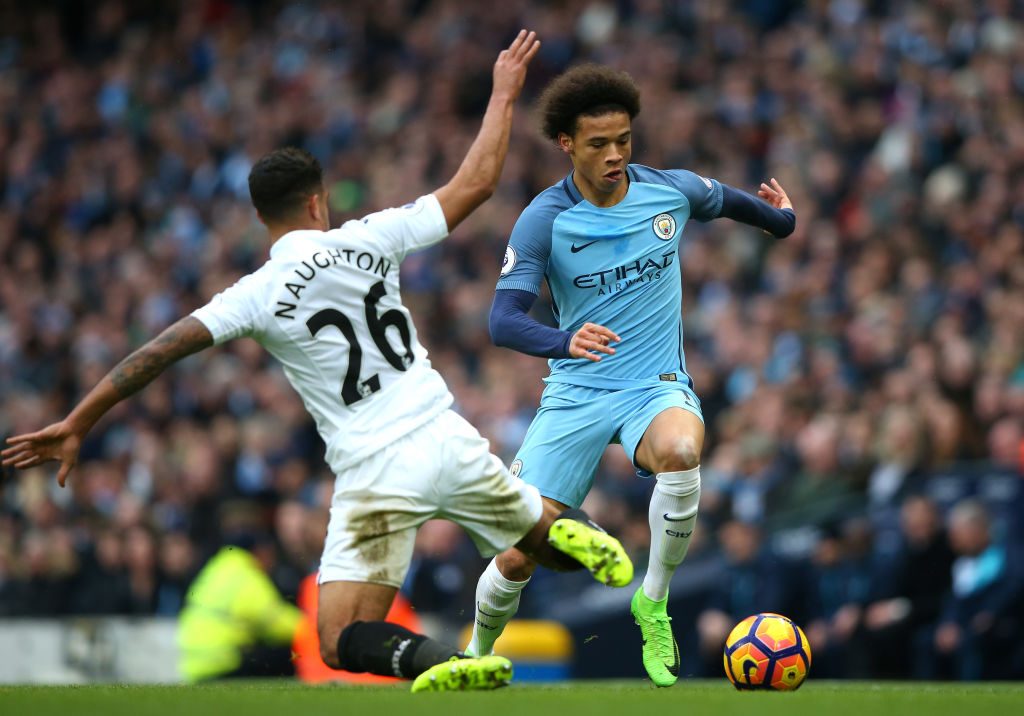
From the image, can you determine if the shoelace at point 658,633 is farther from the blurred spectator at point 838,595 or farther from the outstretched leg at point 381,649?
the blurred spectator at point 838,595

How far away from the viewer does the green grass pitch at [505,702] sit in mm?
5543

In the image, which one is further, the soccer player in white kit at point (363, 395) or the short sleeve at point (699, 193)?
the short sleeve at point (699, 193)

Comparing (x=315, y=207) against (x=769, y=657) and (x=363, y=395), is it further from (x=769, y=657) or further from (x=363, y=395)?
(x=769, y=657)

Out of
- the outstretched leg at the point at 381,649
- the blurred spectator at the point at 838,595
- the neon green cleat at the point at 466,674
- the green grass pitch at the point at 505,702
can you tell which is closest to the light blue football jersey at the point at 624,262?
the green grass pitch at the point at 505,702

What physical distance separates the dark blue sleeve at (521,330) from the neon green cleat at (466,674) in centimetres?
150

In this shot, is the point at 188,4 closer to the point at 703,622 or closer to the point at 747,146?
the point at 747,146

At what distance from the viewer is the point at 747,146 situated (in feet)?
51.6

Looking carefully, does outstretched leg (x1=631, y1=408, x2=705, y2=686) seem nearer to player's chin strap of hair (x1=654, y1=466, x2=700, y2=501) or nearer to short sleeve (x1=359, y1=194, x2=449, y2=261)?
player's chin strap of hair (x1=654, y1=466, x2=700, y2=501)

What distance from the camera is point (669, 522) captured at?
7512 mm

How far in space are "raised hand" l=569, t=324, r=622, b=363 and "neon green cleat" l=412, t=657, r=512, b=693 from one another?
1.35m

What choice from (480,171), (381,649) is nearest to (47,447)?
(381,649)

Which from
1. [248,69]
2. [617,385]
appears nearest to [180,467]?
[248,69]

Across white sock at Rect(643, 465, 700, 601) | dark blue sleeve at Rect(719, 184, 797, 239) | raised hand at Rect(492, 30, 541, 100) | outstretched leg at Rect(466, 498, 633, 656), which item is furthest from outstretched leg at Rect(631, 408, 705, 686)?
raised hand at Rect(492, 30, 541, 100)

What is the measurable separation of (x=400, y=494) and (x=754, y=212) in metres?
2.66
